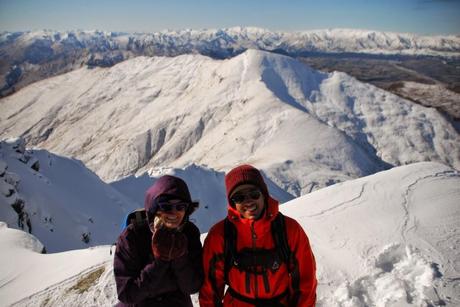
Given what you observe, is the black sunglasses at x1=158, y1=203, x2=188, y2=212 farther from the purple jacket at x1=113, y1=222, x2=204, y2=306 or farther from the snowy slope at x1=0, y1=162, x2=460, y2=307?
the snowy slope at x1=0, y1=162, x2=460, y2=307

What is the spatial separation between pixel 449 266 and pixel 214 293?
4139 mm

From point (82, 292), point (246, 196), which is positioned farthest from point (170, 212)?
point (82, 292)

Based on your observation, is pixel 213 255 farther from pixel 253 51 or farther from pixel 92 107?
pixel 92 107

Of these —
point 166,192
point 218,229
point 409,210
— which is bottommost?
point 409,210

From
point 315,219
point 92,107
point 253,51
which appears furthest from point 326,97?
point 315,219

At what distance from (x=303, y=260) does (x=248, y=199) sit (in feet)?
2.98

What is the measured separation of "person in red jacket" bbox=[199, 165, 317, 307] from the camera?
11.8 feet

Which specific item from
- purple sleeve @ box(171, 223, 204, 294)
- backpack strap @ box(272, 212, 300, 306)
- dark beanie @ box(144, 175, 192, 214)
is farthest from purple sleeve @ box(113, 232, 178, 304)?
backpack strap @ box(272, 212, 300, 306)

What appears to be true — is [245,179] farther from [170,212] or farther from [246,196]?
[170,212]

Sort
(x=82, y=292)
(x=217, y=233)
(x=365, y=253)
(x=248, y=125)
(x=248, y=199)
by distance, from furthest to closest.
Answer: (x=248, y=125), (x=365, y=253), (x=82, y=292), (x=217, y=233), (x=248, y=199)

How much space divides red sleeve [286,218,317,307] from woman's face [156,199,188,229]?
44.7 inches

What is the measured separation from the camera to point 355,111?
88.6 meters

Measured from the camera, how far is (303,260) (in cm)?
375

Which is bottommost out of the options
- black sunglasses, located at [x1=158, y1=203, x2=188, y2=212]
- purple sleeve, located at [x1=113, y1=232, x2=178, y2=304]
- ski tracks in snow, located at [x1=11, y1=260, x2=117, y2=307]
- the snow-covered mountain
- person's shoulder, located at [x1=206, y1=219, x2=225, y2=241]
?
the snow-covered mountain
